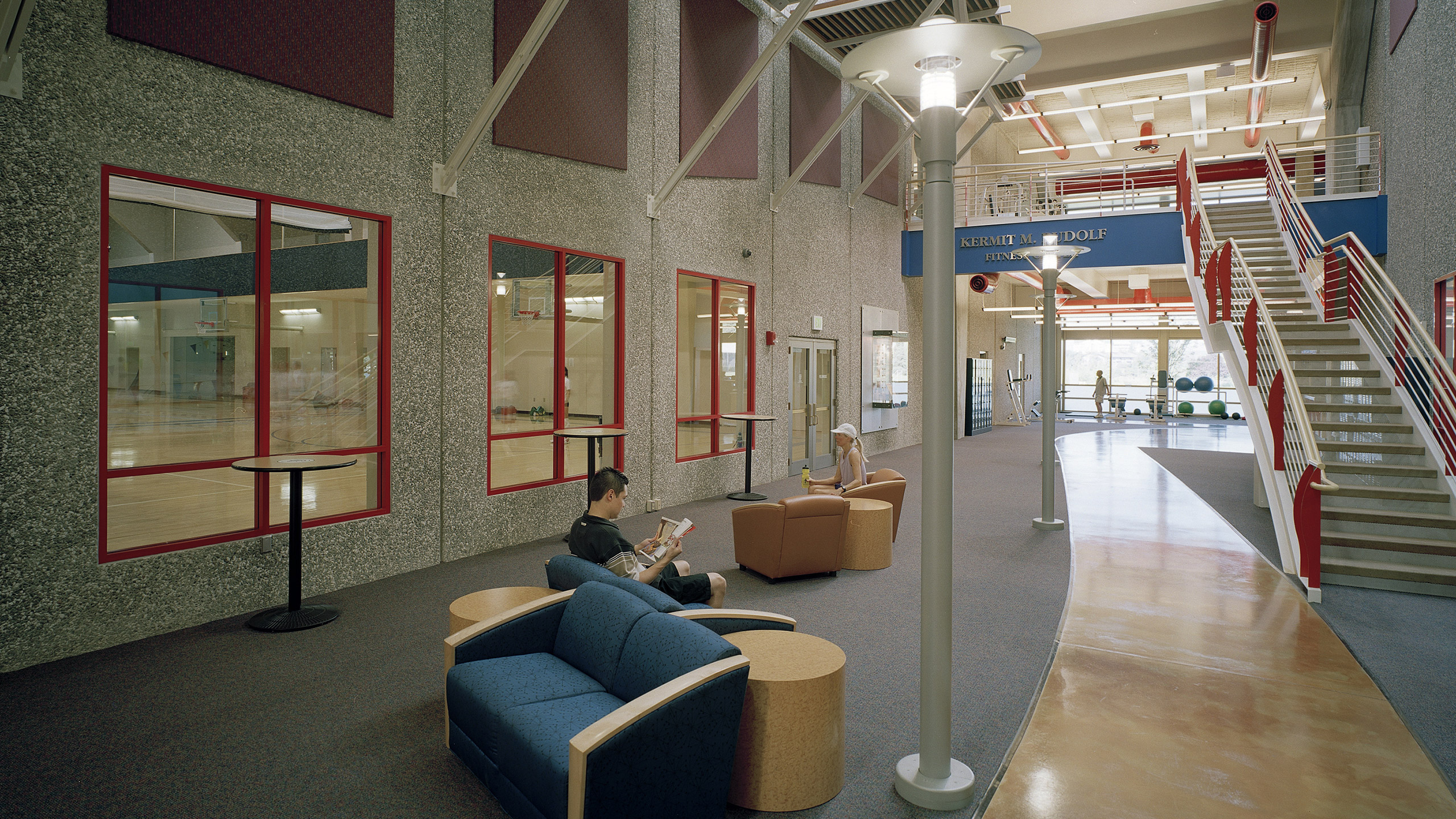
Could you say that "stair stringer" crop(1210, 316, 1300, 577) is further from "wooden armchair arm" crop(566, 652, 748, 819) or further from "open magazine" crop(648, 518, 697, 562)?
"wooden armchair arm" crop(566, 652, 748, 819)

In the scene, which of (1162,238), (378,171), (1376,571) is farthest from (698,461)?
(1162,238)

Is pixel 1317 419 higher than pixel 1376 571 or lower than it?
higher

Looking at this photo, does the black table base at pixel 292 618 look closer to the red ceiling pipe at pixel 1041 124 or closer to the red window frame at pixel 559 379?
the red window frame at pixel 559 379

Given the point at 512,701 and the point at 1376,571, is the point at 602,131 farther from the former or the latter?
the point at 1376,571

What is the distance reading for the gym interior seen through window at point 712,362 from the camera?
9578 mm

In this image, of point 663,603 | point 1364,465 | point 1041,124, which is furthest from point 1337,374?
point 1041,124

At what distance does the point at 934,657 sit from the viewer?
2.82 metres

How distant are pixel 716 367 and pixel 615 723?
26.7 feet

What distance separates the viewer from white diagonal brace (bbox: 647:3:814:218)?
25.4 feet

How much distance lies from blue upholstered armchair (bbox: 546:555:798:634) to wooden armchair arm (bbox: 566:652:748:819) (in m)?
0.50

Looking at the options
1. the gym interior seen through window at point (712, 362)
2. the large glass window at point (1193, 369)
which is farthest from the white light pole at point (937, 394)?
the large glass window at point (1193, 369)

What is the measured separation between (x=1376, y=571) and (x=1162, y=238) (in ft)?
28.5

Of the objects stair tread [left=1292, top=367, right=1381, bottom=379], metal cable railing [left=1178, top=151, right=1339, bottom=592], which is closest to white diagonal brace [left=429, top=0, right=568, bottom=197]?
metal cable railing [left=1178, top=151, right=1339, bottom=592]

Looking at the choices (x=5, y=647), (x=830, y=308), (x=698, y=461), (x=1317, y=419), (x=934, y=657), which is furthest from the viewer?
(x=830, y=308)
